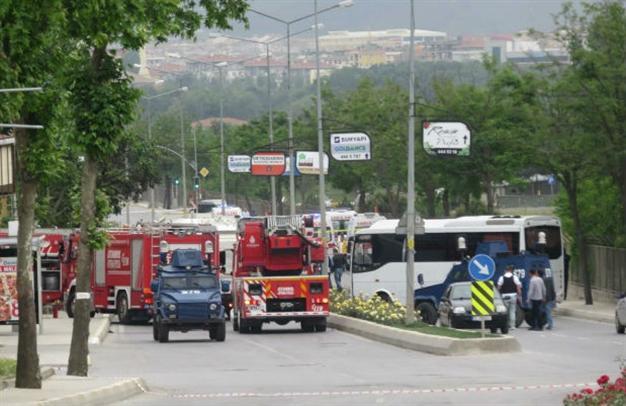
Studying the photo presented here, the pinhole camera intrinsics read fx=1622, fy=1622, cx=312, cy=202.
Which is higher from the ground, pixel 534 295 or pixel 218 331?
pixel 534 295

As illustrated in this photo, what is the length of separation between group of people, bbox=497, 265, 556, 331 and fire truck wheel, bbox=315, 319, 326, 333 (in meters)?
5.26

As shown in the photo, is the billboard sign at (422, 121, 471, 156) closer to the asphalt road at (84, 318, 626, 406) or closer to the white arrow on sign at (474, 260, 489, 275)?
the asphalt road at (84, 318, 626, 406)

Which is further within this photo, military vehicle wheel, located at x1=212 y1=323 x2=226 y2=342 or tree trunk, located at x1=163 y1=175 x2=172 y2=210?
tree trunk, located at x1=163 y1=175 x2=172 y2=210

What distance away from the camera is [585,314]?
185 ft

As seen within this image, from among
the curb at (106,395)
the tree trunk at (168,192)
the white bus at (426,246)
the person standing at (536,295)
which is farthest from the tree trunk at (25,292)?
the tree trunk at (168,192)

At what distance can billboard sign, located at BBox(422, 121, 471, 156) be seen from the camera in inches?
2007

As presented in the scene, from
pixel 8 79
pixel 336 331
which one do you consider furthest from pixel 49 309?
pixel 8 79

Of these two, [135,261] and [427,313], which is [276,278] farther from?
[427,313]

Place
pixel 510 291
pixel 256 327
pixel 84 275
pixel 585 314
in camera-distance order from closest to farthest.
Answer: pixel 84 275, pixel 256 327, pixel 510 291, pixel 585 314

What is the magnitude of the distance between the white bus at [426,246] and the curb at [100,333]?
393 inches

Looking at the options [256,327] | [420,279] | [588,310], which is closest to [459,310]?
[256,327]

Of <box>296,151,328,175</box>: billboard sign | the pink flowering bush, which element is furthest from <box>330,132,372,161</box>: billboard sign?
the pink flowering bush

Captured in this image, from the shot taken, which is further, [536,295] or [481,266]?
[536,295]

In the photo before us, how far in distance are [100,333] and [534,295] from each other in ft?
42.4
